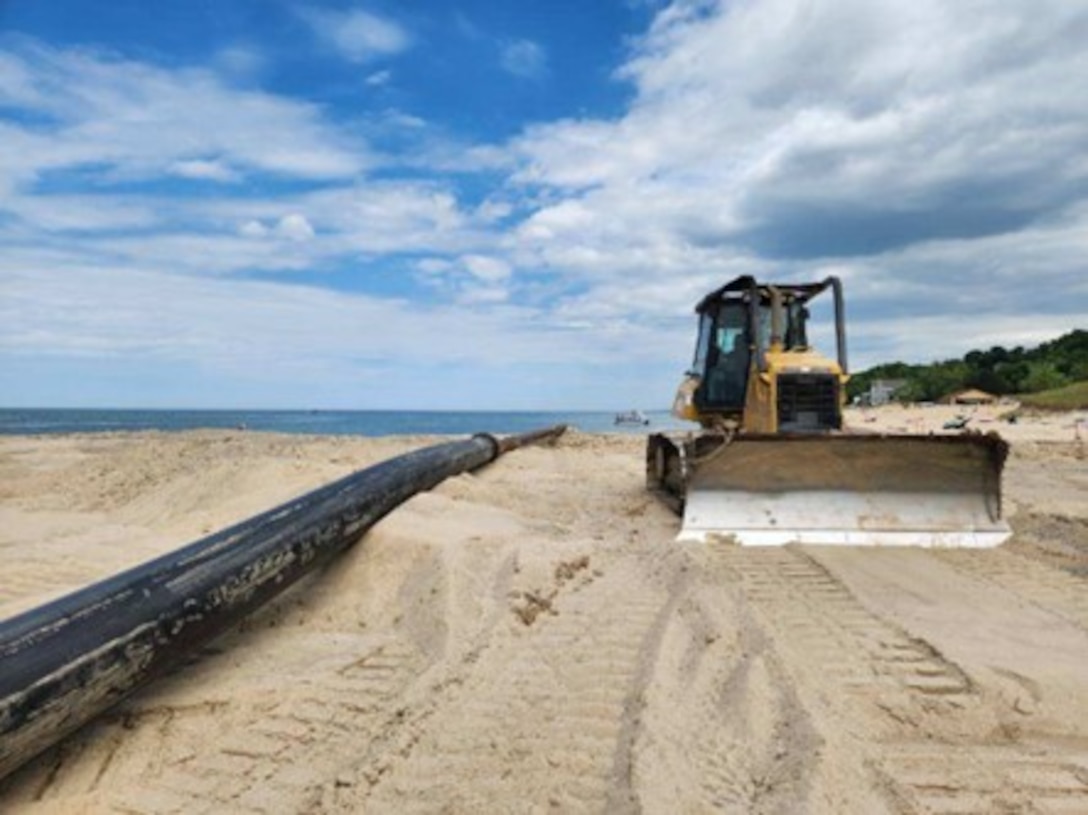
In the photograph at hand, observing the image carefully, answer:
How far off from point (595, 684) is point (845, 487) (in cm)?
442

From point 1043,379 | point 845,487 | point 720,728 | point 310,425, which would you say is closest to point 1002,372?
point 1043,379

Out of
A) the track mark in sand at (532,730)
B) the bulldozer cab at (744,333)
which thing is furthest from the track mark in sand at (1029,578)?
the bulldozer cab at (744,333)

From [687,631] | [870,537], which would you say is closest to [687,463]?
[870,537]

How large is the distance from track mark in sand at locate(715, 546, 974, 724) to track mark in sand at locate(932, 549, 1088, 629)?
1.16m

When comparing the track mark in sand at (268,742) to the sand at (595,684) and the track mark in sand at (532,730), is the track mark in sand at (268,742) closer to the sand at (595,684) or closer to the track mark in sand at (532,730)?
the sand at (595,684)

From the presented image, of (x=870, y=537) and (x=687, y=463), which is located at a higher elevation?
(x=687, y=463)

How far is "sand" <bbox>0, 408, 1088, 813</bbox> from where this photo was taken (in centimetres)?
267

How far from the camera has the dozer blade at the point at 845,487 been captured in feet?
22.8

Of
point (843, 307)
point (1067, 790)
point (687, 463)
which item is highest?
point (843, 307)

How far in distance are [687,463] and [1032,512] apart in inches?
187

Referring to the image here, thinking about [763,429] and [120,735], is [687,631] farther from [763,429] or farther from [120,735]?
[763,429]

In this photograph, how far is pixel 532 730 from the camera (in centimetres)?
306

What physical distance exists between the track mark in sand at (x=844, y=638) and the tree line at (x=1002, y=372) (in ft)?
143

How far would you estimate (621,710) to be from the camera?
3.23 m
